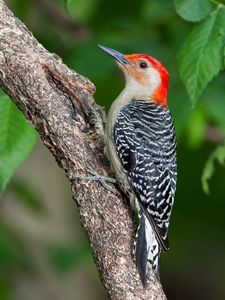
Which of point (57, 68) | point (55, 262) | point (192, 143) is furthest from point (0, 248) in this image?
point (57, 68)

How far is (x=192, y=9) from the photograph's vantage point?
6191 millimetres

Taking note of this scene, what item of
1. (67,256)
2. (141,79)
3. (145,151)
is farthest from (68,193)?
(145,151)

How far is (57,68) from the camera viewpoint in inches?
234

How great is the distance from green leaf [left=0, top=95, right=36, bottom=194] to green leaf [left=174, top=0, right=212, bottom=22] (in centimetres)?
124

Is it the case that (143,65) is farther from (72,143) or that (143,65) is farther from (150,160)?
(72,143)

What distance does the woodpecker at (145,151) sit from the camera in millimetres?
6238

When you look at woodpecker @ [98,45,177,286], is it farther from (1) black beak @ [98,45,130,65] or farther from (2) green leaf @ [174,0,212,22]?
(2) green leaf @ [174,0,212,22]

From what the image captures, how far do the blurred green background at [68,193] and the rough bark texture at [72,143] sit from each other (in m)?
0.57

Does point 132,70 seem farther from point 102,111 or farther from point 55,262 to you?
point 55,262

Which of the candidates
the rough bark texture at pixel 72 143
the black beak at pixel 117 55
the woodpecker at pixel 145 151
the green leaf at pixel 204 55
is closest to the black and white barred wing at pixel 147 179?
the woodpecker at pixel 145 151

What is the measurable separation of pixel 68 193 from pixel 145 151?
6008 mm

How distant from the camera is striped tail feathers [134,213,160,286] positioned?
5578 millimetres

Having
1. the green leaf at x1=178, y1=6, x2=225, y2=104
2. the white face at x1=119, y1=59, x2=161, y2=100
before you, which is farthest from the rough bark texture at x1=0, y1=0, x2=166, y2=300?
the white face at x1=119, y1=59, x2=161, y2=100

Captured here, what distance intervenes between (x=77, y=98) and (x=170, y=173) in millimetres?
905
